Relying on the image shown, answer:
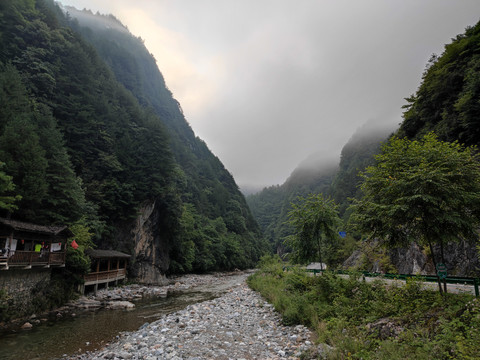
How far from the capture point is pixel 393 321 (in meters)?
8.02

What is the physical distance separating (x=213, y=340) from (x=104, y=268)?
2684 centimetres

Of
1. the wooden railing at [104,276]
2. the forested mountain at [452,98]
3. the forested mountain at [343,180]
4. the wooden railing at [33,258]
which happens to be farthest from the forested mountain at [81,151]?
the forested mountain at [452,98]

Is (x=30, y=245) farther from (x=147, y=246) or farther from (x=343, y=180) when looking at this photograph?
(x=343, y=180)

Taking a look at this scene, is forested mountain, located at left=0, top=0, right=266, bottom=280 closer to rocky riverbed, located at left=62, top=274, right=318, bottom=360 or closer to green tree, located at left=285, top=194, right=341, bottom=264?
rocky riverbed, located at left=62, top=274, right=318, bottom=360

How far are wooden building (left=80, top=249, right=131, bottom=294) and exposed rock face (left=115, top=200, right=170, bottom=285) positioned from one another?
260 cm

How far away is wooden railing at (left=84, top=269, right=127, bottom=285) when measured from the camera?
83.4ft

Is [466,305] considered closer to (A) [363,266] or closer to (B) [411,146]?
(B) [411,146]

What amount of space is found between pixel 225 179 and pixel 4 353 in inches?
4497

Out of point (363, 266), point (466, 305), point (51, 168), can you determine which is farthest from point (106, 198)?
point (466, 305)

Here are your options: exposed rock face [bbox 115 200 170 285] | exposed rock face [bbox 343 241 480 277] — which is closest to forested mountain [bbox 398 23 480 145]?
exposed rock face [bbox 343 241 480 277]

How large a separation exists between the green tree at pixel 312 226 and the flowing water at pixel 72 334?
11.6 metres

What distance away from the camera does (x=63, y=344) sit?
11492 mm

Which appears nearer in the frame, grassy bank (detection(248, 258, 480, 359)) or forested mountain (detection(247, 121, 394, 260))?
grassy bank (detection(248, 258, 480, 359))

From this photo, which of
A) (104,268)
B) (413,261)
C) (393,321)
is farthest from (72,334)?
(413,261)
